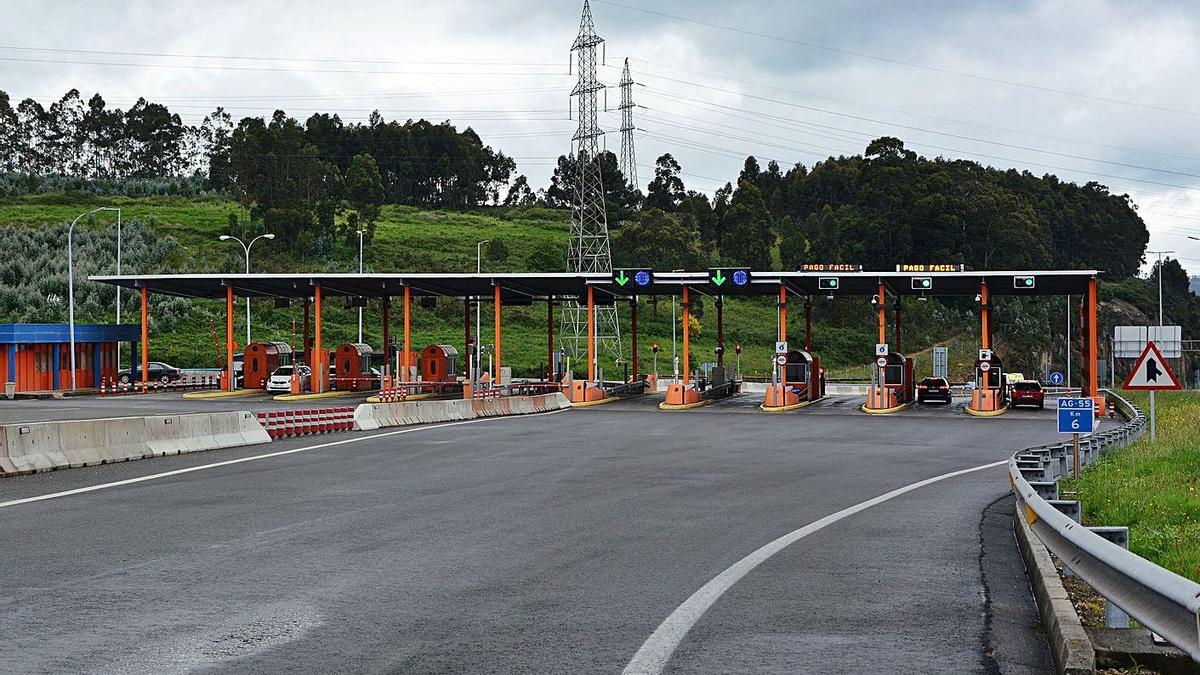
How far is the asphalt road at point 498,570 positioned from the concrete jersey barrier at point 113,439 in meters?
0.67

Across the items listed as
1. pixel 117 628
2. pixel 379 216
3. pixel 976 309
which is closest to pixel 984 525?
pixel 117 628

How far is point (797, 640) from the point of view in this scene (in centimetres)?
863

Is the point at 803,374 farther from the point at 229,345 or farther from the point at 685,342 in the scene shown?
the point at 229,345

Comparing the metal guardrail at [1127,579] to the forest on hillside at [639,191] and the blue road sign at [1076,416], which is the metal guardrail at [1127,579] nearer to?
the blue road sign at [1076,416]

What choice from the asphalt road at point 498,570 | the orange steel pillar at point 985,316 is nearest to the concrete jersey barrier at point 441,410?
the asphalt road at point 498,570

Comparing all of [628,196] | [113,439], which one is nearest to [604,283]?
[113,439]

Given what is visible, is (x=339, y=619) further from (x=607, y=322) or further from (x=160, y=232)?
(x=160, y=232)

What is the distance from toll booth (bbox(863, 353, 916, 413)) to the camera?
49625mm

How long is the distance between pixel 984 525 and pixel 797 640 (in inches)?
297

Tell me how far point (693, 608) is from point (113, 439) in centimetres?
1721

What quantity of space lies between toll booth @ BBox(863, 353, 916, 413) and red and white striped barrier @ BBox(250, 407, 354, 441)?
72.1 ft

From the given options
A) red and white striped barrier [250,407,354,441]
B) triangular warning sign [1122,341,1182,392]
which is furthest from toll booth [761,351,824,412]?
triangular warning sign [1122,341,1182,392]

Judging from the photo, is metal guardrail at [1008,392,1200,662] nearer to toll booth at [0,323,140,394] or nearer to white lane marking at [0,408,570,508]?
white lane marking at [0,408,570,508]

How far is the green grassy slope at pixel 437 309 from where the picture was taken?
89250mm
